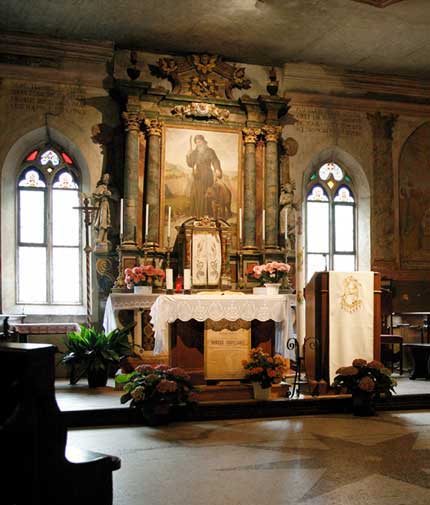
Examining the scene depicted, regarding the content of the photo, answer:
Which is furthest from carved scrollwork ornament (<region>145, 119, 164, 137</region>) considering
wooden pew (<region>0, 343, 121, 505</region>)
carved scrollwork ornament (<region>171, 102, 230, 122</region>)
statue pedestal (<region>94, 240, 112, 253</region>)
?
wooden pew (<region>0, 343, 121, 505</region>)

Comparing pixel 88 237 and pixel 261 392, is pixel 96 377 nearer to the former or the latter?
pixel 88 237

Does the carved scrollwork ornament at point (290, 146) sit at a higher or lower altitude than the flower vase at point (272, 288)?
higher

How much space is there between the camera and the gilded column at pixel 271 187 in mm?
11875

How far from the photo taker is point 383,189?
1292cm

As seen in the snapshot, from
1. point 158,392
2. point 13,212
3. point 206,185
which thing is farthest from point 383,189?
point 158,392

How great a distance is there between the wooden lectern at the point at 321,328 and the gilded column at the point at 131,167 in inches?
140

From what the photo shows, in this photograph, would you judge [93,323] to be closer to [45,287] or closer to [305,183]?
[45,287]

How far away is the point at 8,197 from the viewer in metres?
11.4

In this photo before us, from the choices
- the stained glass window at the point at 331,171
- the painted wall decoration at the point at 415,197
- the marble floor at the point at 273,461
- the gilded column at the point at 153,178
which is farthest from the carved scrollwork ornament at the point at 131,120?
the marble floor at the point at 273,461

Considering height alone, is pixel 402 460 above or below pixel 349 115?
below

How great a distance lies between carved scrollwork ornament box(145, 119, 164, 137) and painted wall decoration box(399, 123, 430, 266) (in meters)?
4.65

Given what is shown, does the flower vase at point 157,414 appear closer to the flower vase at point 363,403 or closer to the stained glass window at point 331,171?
the flower vase at point 363,403

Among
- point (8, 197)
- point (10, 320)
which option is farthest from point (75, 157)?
point (10, 320)

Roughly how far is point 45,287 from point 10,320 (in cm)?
140
